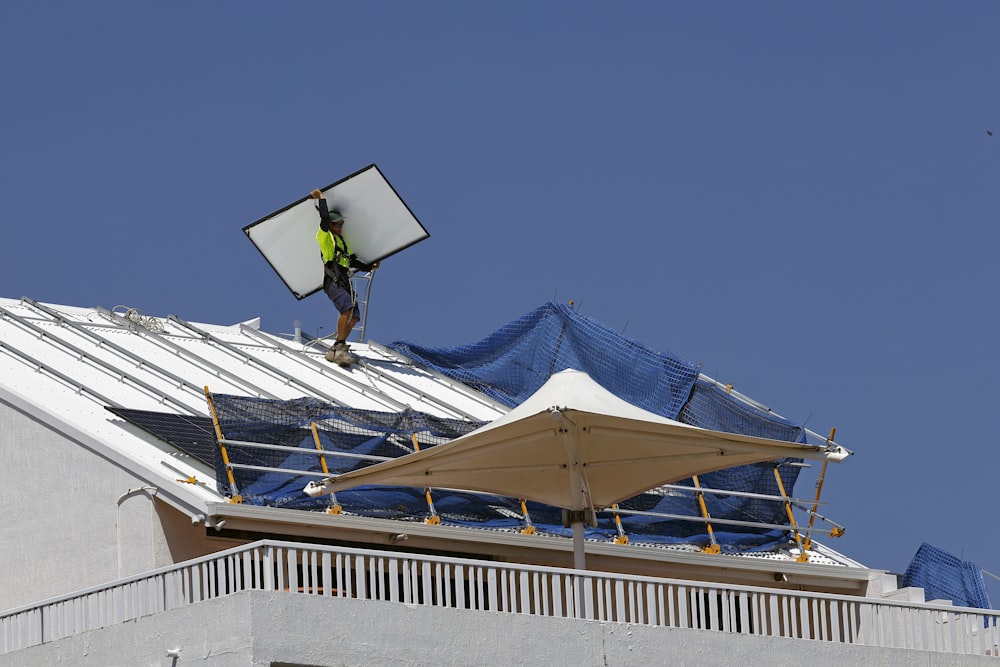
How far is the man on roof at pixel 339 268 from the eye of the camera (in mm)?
34812

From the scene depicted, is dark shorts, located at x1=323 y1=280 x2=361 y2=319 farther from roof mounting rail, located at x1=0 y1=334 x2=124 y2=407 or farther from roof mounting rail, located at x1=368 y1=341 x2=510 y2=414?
roof mounting rail, located at x1=0 y1=334 x2=124 y2=407

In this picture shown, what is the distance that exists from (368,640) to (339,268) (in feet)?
48.6

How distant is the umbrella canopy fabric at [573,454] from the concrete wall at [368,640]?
2.45m

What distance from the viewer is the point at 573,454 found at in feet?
81.2

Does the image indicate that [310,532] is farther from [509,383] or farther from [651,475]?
[509,383]

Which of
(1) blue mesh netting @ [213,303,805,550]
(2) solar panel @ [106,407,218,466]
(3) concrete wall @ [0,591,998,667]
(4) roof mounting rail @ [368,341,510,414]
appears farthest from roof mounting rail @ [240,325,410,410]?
(3) concrete wall @ [0,591,998,667]

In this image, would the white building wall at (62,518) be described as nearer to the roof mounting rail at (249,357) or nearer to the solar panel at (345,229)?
the roof mounting rail at (249,357)

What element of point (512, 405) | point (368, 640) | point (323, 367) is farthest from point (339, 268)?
point (368, 640)

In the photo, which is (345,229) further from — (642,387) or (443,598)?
(443,598)

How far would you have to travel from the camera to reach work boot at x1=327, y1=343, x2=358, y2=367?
113ft

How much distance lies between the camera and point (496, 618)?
22.0 m

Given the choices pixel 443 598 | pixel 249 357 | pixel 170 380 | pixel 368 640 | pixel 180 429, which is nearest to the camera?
pixel 368 640

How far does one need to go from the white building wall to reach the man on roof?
917 cm

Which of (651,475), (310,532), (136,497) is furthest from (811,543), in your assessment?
(136,497)
